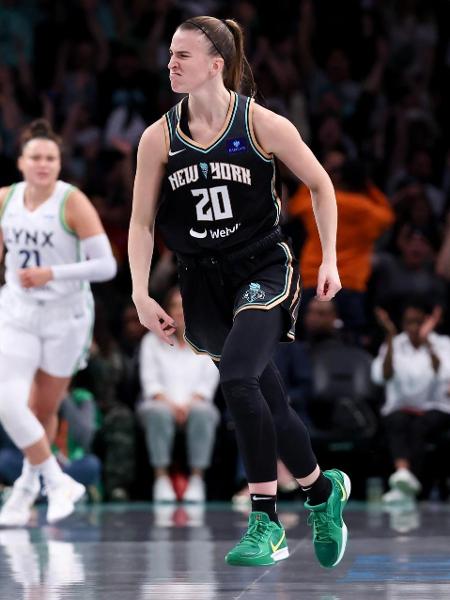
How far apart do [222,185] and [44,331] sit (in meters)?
2.50

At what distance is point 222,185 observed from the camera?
5.03 meters

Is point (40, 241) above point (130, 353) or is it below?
above

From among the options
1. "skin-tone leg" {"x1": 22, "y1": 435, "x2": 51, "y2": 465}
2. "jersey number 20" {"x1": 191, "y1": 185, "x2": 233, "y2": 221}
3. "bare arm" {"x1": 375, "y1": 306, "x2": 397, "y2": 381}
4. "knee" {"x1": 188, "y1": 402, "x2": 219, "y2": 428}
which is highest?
"jersey number 20" {"x1": 191, "y1": 185, "x2": 233, "y2": 221}

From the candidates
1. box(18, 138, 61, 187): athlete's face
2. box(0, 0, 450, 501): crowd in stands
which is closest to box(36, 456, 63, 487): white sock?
box(18, 138, 61, 187): athlete's face

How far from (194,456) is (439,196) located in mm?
3695

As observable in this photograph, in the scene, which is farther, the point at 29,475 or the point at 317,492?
the point at 29,475

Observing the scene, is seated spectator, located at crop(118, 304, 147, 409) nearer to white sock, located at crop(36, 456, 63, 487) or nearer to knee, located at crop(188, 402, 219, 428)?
knee, located at crop(188, 402, 219, 428)

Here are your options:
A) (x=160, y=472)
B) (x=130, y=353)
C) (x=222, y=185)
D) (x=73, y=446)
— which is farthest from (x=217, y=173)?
(x=130, y=353)

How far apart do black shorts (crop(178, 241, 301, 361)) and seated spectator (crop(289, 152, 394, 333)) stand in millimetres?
5606

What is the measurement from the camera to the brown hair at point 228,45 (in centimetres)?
503

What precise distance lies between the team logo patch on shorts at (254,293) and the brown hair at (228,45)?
30.1 inches

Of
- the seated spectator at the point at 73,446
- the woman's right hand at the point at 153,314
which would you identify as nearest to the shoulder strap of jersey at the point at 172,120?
the woman's right hand at the point at 153,314

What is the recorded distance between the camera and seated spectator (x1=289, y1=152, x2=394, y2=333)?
35.6 feet

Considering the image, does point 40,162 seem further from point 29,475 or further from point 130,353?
point 130,353
